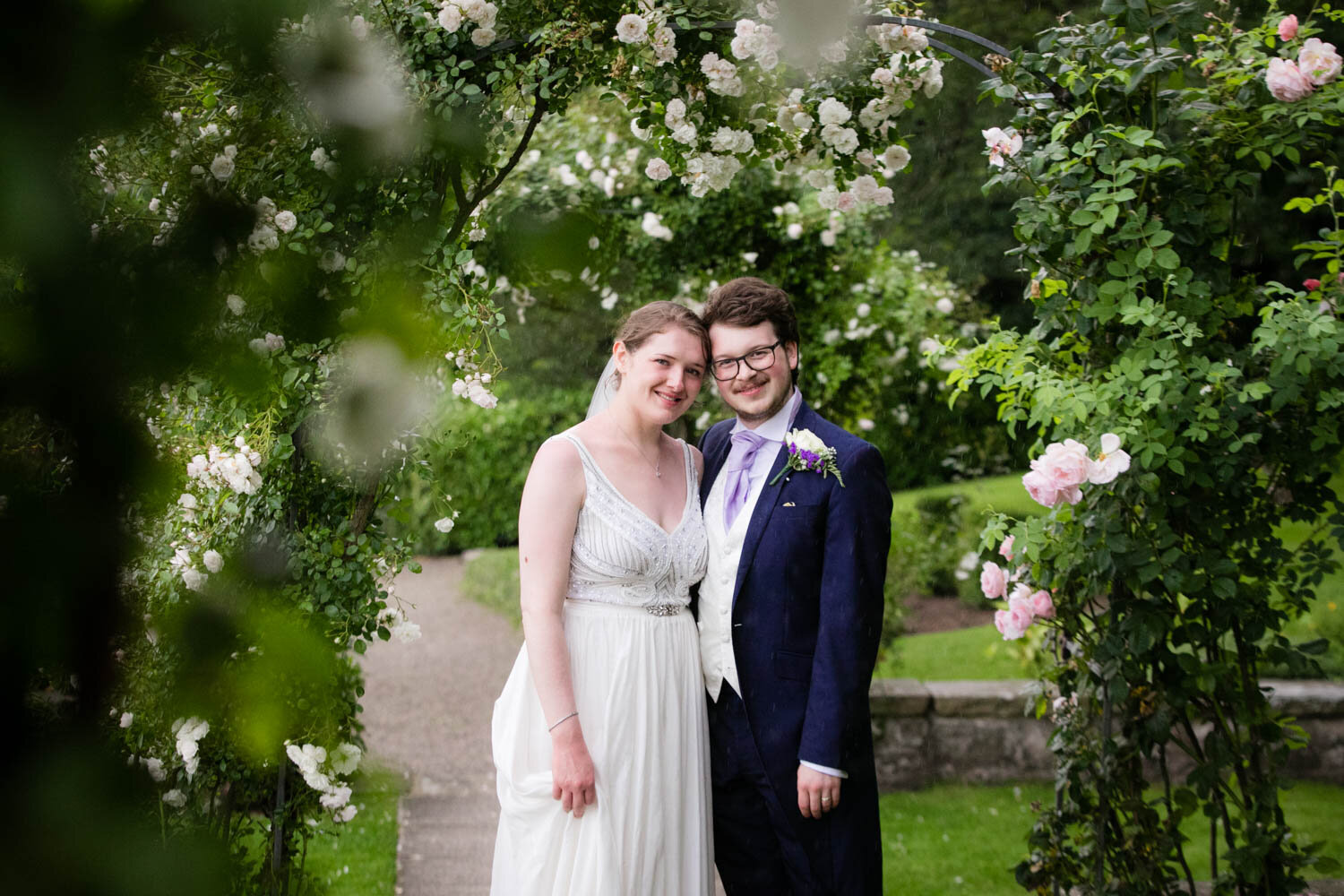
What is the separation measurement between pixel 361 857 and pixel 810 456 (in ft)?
9.56

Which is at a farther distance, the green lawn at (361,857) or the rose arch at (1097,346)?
the green lawn at (361,857)

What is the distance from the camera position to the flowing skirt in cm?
235

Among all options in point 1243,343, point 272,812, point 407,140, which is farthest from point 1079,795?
point 407,140

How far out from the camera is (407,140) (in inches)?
17.2

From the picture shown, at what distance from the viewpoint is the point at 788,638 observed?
2426mm

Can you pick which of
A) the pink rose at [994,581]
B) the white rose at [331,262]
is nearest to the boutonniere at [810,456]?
the pink rose at [994,581]

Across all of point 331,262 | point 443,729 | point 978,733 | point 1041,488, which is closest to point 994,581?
point 1041,488

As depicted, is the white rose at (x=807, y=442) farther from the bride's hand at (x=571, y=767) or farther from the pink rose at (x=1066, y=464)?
the bride's hand at (x=571, y=767)

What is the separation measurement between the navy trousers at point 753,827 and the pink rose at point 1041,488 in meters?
0.82

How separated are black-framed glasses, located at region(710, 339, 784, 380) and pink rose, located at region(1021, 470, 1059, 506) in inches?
25.0

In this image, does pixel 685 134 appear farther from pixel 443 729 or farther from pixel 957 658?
pixel 957 658

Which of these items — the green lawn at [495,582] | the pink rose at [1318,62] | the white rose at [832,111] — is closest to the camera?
the pink rose at [1318,62]

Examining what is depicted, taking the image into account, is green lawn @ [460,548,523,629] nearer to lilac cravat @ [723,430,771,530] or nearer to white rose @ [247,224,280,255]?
lilac cravat @ [723,430,771,530]

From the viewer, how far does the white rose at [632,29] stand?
2.70 m
